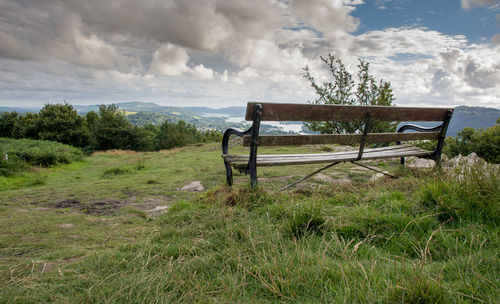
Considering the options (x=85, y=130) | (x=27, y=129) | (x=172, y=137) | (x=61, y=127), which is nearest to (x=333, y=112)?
(x=85, y=130)

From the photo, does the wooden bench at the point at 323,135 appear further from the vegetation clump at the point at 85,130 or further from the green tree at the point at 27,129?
the green tree at the point at 27,129

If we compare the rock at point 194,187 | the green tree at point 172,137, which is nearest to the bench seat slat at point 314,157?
the rock at point 194,187

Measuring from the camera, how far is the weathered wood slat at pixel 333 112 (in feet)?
11.7

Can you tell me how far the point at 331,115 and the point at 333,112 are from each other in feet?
0.17

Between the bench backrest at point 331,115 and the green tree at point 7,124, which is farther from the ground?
the bench backrest at point 331,115

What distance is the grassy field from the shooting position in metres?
1.49

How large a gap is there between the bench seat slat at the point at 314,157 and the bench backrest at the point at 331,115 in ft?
0.91

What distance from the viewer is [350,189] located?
3.88 metres

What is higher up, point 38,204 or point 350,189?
point 350,189

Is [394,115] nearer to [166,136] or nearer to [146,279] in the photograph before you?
Answer: [146,279]

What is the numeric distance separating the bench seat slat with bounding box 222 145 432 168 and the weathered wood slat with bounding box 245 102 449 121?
2.13 feet

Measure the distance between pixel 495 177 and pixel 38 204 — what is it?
661cm

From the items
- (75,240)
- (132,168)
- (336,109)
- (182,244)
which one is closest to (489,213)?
(336,109)

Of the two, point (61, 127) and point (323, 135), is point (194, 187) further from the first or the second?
point (61, 127)
